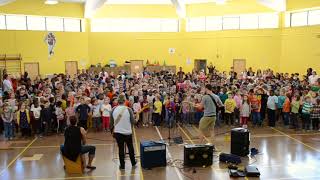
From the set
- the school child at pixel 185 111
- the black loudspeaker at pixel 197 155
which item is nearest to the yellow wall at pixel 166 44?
the school child at pixel 185 111

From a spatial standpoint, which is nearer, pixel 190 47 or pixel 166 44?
pixel 190 47

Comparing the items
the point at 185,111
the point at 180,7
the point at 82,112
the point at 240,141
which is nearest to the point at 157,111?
the point at 185,111

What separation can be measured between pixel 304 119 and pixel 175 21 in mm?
16694

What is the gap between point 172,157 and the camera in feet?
33.1

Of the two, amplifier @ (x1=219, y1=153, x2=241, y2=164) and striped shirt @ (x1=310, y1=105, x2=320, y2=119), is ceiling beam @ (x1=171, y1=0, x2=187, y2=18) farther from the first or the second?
amplifier @ (x1=219, y1=153, x2=241, y2=164)

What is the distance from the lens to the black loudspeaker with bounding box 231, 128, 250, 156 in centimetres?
994

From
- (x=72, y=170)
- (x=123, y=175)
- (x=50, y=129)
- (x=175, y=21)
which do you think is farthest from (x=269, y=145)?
(x=175, y=21)

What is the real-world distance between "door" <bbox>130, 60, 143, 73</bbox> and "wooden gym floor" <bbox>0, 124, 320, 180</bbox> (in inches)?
541

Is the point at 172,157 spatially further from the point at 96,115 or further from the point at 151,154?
the point at 96,115

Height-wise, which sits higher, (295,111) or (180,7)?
(180,7)

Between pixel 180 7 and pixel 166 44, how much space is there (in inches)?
129

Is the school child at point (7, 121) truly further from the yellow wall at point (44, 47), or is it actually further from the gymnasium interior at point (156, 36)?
the yellow wall at point (44, 47)

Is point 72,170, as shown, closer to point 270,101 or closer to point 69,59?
point 270,101

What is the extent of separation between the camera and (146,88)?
16.4 meters
